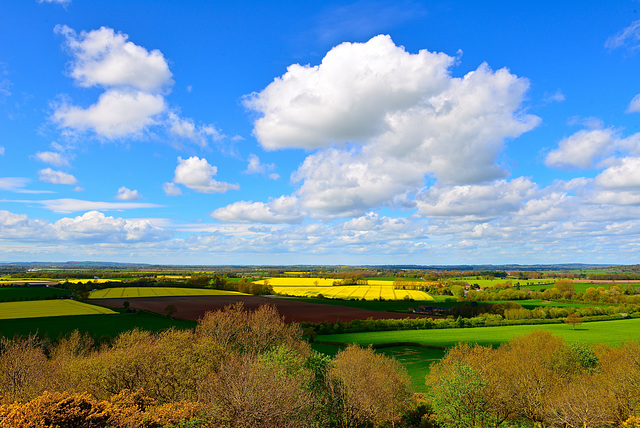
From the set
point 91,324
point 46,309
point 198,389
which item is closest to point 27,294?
point 46,309

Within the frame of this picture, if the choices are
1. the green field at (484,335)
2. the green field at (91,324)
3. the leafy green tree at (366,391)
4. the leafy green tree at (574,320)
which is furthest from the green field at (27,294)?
the leafy green tree at (574,320)

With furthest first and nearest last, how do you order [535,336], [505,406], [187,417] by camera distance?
[535,336] < [505,406] < [187,417]

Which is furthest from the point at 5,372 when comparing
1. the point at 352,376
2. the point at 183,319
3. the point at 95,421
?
the point at 183,319

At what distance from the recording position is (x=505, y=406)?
36500mm

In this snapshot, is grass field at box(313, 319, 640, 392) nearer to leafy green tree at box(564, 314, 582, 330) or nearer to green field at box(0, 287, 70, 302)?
leafy green tree at box(564, 314, 582, 330)

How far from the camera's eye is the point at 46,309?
94.2m

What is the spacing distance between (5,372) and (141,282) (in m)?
143

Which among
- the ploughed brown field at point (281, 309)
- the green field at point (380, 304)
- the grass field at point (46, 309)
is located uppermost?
the grass field at point (46, 309)

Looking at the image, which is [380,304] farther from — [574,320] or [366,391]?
[366,391]

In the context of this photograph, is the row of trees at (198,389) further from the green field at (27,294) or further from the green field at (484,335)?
the green field at (27,294)

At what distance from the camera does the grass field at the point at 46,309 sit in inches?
3430

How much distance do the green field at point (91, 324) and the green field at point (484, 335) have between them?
38459 millimetres

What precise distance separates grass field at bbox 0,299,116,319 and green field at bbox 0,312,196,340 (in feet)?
15.7

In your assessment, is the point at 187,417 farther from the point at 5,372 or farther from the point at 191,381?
the point at 5,372
